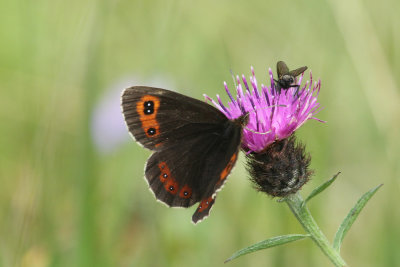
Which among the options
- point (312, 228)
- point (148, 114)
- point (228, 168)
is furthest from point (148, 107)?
point (312, 228)

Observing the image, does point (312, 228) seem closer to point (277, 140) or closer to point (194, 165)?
point (277, 140)

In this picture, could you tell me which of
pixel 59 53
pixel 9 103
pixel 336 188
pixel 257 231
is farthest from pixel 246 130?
pixel 9 103

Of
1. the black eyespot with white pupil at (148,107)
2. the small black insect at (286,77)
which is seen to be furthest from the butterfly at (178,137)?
the small black insect at (286,77)

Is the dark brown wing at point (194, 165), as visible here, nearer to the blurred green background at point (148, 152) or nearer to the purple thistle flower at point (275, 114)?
the purple thistle flower at point (275, 114)

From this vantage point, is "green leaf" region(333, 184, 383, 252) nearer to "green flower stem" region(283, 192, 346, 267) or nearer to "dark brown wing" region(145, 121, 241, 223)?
"green flower stem" region(283, 192, 346, 267)

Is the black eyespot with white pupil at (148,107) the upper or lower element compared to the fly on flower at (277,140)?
upper

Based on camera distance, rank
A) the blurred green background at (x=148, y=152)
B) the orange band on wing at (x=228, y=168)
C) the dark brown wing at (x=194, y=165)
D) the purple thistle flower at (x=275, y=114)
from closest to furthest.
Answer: the orange band on wing at (x=228, y=168) < the dark brown wing at (x=194, y=165) < the purple thistle flower at (x=275, y=114) < the blurred green background at (x=148, y=152)

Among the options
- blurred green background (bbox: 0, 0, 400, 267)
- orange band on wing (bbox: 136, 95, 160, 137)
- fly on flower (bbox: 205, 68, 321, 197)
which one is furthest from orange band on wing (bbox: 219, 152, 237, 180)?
blurred green background (bbox: 0, 0, 400, 267)
